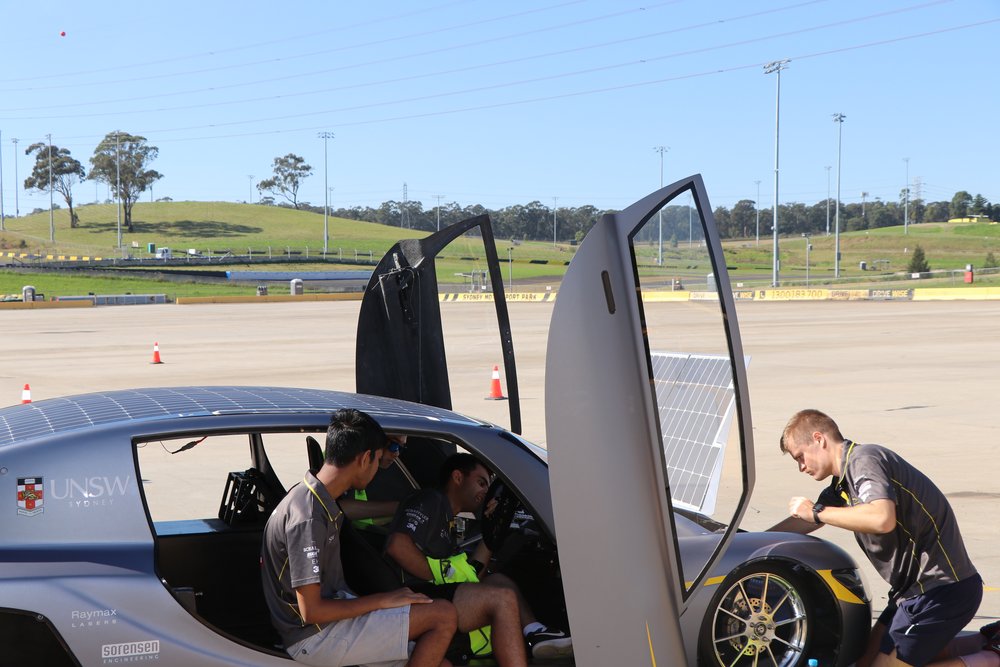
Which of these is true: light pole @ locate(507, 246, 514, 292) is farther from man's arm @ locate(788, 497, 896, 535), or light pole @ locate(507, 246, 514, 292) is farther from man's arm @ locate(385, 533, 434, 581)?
man's arm @ locate(788, 497, 896, 535)

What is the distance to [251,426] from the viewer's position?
12.4 ft

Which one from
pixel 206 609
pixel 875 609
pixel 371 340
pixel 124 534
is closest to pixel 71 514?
pixel 124 534

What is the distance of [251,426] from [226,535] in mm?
1322

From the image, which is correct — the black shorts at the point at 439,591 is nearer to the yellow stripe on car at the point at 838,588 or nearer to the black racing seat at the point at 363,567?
the black racing seat at the point at 363,567

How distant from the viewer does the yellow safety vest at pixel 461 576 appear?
4.04 metres

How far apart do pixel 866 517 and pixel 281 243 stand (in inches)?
5705

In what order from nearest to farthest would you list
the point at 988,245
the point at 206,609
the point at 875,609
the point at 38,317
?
the point at 206,609 → the point at 875,609 → the point at 38,317 → the point at 988,245

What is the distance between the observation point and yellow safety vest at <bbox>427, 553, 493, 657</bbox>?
4035 mm

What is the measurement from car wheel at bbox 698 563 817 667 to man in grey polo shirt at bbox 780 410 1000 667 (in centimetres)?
31

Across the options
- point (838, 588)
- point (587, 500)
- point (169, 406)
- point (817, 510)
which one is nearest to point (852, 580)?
point (838, 588)

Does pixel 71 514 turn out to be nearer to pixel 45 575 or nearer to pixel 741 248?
pixel 45 575

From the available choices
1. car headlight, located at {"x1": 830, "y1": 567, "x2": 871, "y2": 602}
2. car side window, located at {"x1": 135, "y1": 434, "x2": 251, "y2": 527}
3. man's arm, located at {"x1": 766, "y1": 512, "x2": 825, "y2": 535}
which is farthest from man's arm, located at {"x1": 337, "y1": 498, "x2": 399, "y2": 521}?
car side window, located at {"x1": 135, "y1": 434, "x2": 251, "y2": 527}

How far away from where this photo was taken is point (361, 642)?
372 cm

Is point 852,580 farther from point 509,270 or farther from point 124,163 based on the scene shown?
point 124,163
